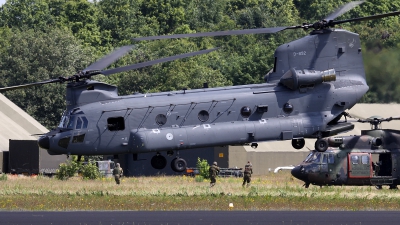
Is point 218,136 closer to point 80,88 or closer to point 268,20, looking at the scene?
point 80,88

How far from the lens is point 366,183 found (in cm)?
4534

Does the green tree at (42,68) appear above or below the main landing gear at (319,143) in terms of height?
above

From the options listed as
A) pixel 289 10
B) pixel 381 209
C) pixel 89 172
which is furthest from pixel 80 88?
pixel 289 10

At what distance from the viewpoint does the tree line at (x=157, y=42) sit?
79375mm

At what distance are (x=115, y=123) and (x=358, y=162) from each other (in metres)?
16.0

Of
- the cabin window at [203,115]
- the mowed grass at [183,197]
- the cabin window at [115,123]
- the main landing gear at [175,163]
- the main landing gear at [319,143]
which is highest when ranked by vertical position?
the cabin window at [203,115]

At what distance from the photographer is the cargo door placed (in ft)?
148

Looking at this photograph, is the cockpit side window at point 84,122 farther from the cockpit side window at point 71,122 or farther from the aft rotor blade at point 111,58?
the aft rotor blade at point 111,58

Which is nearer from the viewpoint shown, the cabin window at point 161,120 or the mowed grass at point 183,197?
the cabin window at point 161,120

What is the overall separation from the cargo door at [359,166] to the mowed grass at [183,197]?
0.89 meters

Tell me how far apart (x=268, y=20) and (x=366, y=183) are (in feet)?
255

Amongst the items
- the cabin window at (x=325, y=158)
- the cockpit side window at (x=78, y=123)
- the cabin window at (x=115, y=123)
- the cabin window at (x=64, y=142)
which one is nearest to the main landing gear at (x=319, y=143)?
the cabin window at (x=115, y=123)

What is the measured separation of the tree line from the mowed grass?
6472 mm

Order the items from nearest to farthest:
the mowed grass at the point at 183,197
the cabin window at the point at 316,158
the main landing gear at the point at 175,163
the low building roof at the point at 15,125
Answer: the main landing gear at the point at 175,163 → the mowed grass at the point at 183,197 → the cabin window at the point at 316,158 → the low building roof at the point at 15,125
